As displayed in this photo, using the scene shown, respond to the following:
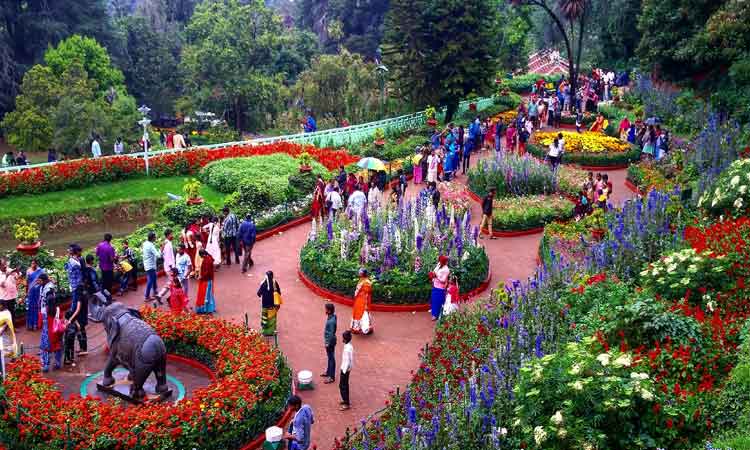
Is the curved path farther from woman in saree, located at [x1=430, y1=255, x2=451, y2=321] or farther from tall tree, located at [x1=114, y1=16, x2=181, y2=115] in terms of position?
tall tree, located at [x1=114, y1=16, x2=181, y2=115]

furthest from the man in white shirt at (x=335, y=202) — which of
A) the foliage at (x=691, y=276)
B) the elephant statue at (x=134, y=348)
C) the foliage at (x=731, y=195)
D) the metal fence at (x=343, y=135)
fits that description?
the metal fence at (x=343, y=135)

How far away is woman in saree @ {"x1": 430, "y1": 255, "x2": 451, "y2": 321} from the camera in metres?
14.4

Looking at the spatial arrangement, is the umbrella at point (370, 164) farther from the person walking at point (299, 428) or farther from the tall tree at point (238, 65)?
the tall tree at point (238, 65)

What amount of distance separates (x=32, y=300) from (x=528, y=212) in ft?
38.7

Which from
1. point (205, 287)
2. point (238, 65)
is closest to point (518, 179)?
point (205, 287)

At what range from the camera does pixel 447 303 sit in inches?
549

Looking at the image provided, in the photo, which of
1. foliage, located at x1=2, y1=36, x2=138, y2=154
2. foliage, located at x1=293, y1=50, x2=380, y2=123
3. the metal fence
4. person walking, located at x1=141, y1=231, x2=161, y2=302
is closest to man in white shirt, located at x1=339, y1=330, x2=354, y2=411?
person walking, located at x1=141, y1=231, x2=161, y2=302

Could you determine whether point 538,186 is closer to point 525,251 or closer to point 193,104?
point 525,251

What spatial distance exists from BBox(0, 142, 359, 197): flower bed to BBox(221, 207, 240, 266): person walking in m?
8.05

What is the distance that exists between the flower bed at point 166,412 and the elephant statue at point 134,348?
0.57 metres

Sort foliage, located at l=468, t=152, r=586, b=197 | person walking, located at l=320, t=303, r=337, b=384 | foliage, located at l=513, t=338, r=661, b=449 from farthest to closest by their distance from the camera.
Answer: foliage, located at l=468, t=152, r=586, b=197
person walking, located at l=320, t=303, r=337, b=384
foliage, located at l=513, t=338, r=661, b=449

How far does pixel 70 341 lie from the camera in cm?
1275

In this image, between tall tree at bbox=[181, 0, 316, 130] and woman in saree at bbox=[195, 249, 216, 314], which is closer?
woman in saree at bbox=[195, 249, 216, 314]

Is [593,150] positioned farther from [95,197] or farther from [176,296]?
[176,296]
